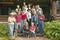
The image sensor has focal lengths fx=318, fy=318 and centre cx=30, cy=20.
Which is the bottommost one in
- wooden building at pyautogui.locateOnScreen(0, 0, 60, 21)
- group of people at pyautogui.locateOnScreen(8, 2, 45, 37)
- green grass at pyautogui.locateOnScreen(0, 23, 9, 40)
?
green grass at pyautogui.locateOnScreen(0, 23, 9, 40)

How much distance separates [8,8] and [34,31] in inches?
226

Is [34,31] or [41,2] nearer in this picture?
[34,31]

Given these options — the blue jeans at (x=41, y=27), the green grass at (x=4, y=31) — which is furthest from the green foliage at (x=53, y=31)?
the green grass at (x=4, y=31)

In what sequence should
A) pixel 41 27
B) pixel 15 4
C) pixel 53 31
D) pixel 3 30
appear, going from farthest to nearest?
pixel 15 4
pixel 3 30
pixel 41 27
pixel 53 31

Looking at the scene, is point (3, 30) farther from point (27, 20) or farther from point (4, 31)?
point (27, 20)

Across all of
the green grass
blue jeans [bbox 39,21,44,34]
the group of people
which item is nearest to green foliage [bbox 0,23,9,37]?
the green grass

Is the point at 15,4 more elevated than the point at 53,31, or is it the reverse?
the point at 15,4

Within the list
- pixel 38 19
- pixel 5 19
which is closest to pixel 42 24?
pixel 38 19

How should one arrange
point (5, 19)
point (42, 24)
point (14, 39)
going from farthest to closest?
1. point (5, 19)
2. point (42, 24)
3. point (14, 39)

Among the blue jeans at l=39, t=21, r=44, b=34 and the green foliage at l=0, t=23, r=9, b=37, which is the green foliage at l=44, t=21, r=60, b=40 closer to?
the blue jeans at l=39, t=21, r=44, b=34

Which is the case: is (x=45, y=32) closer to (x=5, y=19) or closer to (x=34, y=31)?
(x=34, y=31)

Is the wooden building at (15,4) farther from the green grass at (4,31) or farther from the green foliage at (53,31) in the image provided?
the green foliage at (53,31)

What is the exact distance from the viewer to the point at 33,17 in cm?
1909

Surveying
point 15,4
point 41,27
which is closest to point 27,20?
point 41,27
